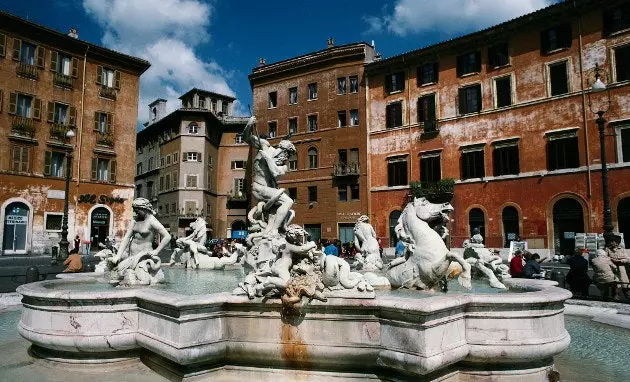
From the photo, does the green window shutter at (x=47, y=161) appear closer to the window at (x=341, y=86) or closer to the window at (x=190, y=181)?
the window at (x=190, y=181)

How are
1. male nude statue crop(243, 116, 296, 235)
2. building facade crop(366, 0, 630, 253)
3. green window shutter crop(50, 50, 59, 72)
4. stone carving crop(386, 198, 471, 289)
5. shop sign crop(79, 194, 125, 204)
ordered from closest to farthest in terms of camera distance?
stone carving crop(386, 198, 471, 289) → male nude statue crop(243, 116, 296, 235) → building facade crop(366, 0, 630, 253) → green window shutter crop(50, 50, 59, 72) → shop sign crop(79, 194, 125, 204)

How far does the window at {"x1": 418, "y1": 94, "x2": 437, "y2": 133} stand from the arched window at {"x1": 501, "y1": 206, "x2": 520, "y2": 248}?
7824 mm

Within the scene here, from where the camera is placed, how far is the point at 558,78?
27.7 meters

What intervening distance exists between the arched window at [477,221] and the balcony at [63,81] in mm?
29999

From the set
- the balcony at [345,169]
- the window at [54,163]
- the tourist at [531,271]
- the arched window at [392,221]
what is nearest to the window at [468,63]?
the balcony at [345,169]

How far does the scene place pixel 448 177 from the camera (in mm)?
32156

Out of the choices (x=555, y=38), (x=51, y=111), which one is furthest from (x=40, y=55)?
(x=555, y=38)

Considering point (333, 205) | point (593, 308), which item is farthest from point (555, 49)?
point (593, 308)

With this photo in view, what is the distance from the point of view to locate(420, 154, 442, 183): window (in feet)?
108

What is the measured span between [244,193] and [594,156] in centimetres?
3520

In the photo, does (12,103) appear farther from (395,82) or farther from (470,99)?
(470,99)

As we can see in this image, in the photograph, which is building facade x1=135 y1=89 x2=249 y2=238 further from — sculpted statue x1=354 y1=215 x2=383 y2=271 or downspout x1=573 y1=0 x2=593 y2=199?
sculpted statue x1=354 y1=215 x2=383 y2=271

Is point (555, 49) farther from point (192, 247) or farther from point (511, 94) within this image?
point (192, 247)

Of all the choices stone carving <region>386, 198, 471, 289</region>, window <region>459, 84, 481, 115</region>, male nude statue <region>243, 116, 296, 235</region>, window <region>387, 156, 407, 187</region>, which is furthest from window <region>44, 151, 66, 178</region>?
stone carving <region>386, 198, 471, 289</region>
